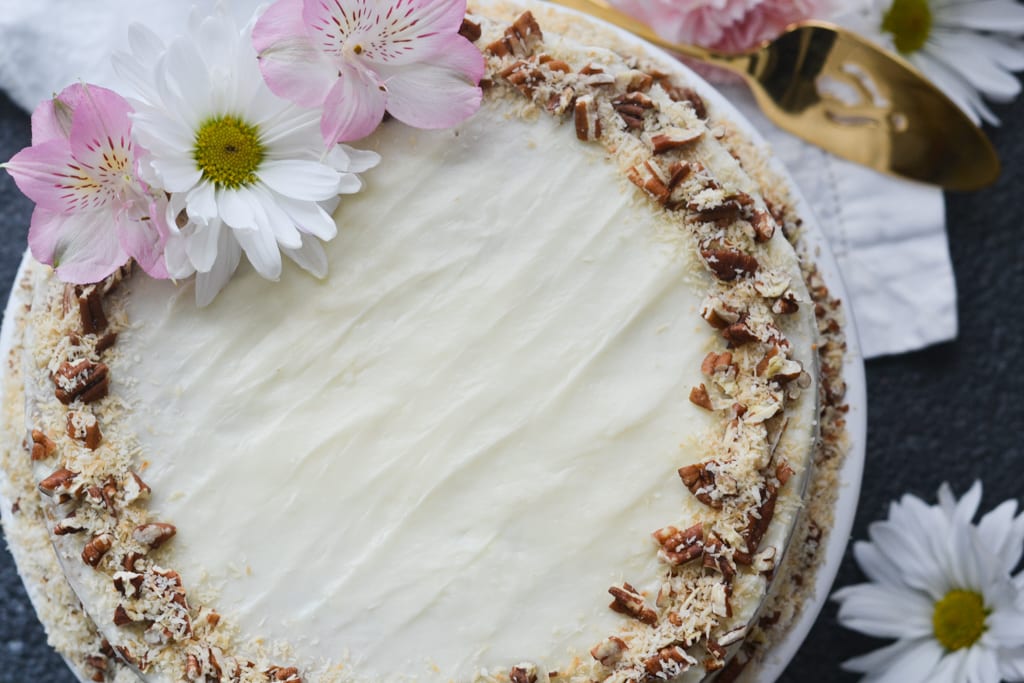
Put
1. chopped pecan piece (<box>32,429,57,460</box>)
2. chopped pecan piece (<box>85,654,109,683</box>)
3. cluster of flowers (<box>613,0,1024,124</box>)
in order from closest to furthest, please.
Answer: chopped pecan piece (<box>32,429,57,460</box>), chopped pecan piece (<box>85,654,109,683</box>), cluster of flowers (<box>613,0,1024,124</box>)

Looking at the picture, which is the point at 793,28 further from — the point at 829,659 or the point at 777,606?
the point at 829,659

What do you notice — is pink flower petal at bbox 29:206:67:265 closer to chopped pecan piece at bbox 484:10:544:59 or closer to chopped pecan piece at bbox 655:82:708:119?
chopped pecan piece at bbox 484:10:544:59

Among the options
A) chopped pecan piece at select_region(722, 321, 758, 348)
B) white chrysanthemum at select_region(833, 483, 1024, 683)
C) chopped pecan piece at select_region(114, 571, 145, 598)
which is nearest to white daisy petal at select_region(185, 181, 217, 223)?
chopped pecan piece at select_region(114, 571, 145, 598)

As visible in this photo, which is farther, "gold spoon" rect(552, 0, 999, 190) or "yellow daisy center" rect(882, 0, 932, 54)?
"yellow daisy center" rect(882, 0, 932, 54)

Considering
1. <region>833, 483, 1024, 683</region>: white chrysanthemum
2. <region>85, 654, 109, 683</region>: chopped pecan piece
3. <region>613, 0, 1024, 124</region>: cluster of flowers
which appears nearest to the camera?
<region>85, 654, 109, 683</region>: chopped pecan piece

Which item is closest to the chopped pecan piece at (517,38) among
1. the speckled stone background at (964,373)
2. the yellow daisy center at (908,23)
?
the yellow daisy center at (908,23)

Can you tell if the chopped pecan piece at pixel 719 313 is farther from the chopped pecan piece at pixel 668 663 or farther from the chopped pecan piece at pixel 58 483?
the chopped pecan piece at pixel 58 483

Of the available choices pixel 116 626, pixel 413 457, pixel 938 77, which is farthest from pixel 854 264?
pixel 116 626
